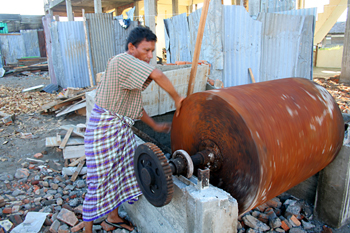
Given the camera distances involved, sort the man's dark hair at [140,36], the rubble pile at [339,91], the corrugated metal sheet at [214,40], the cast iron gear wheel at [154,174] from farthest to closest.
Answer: the rubble pile at [339,91], the corrugated metal sheet at [214,40], the man's dark hair at [140,36], the cast iron gear wheel at [154,174]

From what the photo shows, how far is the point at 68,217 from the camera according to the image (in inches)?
114

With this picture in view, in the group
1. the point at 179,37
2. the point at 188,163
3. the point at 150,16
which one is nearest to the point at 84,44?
the point at 150,16

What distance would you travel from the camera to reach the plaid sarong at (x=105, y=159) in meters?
2.41

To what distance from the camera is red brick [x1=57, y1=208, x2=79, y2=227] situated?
2852 millimetres

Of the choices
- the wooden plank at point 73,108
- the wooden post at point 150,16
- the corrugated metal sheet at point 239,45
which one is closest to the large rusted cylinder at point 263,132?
the corrugated metal sheet at point 239,45

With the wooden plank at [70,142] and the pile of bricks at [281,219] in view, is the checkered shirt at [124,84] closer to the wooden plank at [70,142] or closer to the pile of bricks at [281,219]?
the pile of bricks at [281,219]

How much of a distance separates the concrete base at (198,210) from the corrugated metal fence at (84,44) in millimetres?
8442

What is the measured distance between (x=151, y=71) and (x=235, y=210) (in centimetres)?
128

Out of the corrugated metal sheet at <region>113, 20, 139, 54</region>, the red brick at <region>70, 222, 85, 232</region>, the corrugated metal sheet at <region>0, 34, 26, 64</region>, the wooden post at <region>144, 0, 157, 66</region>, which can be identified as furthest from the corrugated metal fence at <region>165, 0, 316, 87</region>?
the corrugated metal sheet at <region>0, 34, 26, 64</region>

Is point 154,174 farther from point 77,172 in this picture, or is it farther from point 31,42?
point 31,42

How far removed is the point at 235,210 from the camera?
1926mm

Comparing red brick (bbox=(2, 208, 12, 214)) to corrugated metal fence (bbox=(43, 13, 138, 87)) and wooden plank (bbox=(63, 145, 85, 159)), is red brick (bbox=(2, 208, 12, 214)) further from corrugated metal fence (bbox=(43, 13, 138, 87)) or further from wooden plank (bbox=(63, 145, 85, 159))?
corrugated metal fence (bbox=(43, 13, 138, 87))

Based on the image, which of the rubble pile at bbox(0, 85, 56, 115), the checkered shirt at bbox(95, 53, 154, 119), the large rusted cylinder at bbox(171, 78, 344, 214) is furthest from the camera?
the rubble pile at bbox(0, 85, 56, 115)

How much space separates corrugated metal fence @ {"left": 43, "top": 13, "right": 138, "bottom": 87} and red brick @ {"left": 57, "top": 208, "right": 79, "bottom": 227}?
7.52 meters
